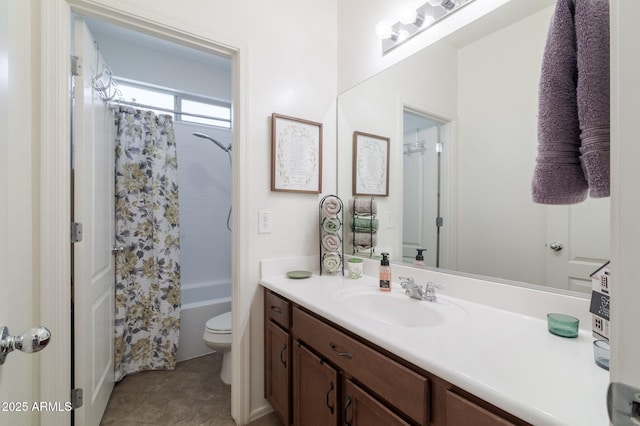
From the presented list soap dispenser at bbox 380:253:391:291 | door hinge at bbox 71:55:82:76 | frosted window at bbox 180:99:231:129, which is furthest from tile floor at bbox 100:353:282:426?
→ frosted window at bbox 180:99:231:129

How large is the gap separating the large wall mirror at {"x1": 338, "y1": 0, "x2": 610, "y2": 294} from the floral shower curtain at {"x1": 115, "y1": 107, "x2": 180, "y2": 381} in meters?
1.74

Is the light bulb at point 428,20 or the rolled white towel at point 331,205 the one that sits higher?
the light bulb at point 428,20

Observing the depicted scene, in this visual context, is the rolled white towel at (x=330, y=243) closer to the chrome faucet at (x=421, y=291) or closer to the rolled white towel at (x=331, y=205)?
the rolled white towel at (x=331, y=205)

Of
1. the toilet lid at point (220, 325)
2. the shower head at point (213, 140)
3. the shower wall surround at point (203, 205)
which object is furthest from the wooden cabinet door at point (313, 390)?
the shower head at point (213, 140)

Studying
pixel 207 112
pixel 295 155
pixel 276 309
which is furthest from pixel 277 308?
pixel 207 112

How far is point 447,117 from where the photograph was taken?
125 cm

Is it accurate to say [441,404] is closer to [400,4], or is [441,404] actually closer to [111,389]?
[400,4]

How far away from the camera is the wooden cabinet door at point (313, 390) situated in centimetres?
101

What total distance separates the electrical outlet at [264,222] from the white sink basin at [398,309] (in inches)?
23.5

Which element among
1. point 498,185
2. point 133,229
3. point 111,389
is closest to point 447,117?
point 498,185

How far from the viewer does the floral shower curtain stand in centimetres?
200

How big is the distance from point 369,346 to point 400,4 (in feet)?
5.39

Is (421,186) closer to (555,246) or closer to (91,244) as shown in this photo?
(555,246)

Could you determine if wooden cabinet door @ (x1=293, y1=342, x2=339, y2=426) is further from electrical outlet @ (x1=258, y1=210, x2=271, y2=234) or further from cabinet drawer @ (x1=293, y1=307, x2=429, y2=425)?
electrical outlet @ (x1=258, y1=210, x2=271, y2=234)
